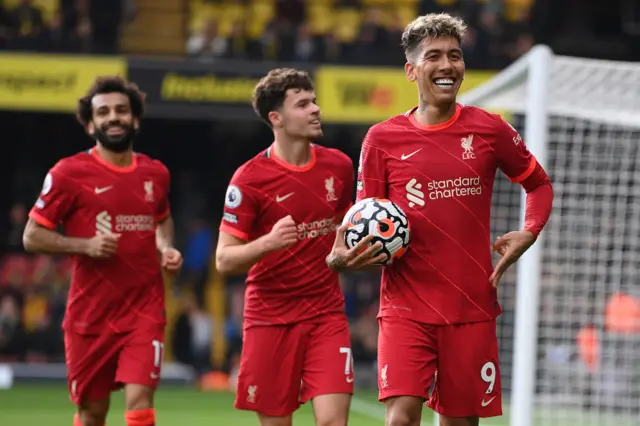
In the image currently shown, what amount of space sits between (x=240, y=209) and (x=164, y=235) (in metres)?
1.39

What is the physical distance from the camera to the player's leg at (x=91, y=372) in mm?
7684

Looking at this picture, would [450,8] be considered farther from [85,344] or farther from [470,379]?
[470,379]

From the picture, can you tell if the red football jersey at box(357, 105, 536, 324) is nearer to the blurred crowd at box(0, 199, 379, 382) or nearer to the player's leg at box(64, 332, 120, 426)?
the player's leg at box(64, 332, 120, 426)

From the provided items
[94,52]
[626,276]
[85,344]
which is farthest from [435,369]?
[94,52]

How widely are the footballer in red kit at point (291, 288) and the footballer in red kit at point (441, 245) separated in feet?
3.18

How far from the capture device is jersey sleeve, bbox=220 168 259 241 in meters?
6.82

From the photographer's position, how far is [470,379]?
586 cm

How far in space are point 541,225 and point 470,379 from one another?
0.79 metres

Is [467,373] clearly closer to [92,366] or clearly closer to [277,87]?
[277,87]

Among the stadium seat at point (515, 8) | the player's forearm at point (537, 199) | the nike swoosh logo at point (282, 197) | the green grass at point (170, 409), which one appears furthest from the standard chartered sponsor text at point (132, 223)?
the stadium seat at point (515, 8)

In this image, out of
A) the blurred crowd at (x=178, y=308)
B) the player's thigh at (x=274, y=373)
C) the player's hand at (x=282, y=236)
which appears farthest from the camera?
the blurred crowd at (x=178, y=308)

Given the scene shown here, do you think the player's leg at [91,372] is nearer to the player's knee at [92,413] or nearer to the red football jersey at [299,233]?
the player's knee at [92,413]

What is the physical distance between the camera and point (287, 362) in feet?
22.6

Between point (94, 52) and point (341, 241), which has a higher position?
point (94, 52)
